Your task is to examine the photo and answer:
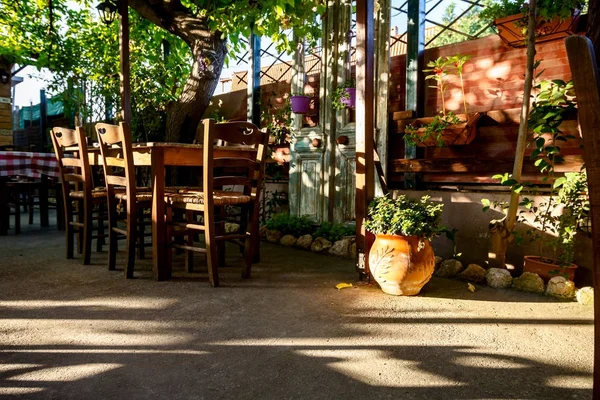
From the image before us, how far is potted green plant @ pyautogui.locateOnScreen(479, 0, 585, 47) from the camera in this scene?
285 cm

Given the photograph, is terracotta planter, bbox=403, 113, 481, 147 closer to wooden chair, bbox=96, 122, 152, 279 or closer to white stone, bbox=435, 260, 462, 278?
white stone, bbox=435, 260, 462, 278

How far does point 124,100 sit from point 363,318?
4041 millimetres

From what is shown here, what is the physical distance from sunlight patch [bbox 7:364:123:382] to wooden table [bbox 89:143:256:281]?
1271mm

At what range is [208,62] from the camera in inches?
187

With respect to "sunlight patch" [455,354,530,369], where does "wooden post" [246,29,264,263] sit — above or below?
above

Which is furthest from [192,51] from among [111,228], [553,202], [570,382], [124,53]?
[570,382]

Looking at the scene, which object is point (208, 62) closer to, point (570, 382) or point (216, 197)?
point (216, 197)

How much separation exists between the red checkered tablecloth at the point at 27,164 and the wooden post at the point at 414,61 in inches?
155

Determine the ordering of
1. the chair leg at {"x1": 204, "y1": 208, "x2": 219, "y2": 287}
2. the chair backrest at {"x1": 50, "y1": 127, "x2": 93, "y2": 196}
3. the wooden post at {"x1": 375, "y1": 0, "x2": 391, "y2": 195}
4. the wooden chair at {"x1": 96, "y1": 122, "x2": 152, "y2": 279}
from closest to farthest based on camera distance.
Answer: the chair leg at {"x1": 204, "y1": 208, "x2": 219, "y2": 287}
the wooden chair at {"x1": 96, "y1": 122, "x2": 152, "y2": 279}
the chair backrest at {"x1": 50, "y1": 127, "x2": 93, "y2": 196}
the wooden post at {"x1": 375, "y1": 0, "x2": 391, "y2": 195}

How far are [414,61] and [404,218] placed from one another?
77.7 inches

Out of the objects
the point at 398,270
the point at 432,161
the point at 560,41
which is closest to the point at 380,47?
the point at 432,161

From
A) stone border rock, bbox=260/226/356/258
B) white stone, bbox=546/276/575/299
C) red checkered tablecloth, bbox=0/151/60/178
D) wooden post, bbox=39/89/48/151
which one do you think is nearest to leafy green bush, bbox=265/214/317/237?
stone border rock, bbox=260/226/356/258

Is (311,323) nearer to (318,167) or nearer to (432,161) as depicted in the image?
(432,161)

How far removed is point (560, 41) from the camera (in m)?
3.21
